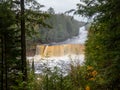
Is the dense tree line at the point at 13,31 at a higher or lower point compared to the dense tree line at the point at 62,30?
lower

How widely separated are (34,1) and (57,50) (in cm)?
5782

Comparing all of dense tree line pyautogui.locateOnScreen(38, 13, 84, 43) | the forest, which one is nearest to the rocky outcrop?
dense tree line pyautogui.locateOnScreen(38, 13, 84, 43)

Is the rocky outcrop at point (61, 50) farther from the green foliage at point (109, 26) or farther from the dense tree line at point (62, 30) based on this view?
the green foliage at point (109, 26)

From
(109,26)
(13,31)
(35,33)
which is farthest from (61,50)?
(109,26)

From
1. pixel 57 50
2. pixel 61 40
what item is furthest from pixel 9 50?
pixel 61 40

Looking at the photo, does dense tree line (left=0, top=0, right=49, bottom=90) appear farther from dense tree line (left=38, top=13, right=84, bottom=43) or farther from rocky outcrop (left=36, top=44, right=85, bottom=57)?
dense tree line (left=38, top=13, right=84, bottom=43)

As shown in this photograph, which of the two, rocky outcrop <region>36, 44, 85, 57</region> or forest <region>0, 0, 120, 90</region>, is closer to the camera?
forest <region>0, 0, 120, 90</region>

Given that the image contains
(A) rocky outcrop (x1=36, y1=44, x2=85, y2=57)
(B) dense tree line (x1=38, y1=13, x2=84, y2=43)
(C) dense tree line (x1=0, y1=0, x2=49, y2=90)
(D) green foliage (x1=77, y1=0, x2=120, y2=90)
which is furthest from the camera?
(B) dense tree line (x1=38, y1=13, x2=84, y2=43)

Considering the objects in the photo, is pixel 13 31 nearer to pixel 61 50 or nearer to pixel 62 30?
pixel 61 50

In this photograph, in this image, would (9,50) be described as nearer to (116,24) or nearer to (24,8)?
(24,8)

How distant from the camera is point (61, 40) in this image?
112 meters

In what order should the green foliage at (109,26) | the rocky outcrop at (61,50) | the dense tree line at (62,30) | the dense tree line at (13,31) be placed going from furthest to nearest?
1. the dense tree line at (62,30)
2. the rocky outcrop at (61,50)
3. the dense tree line at (13,31)
4. the green foliage at (109,26)

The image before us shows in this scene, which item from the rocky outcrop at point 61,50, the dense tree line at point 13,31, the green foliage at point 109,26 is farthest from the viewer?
the rocky outcrop at point 61,50

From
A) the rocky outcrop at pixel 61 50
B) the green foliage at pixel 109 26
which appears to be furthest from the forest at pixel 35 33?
the rocky outcrop at pixel 61 50
